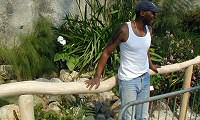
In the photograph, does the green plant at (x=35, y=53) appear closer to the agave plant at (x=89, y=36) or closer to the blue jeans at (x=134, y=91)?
the agave plant at (x=89, y=36)

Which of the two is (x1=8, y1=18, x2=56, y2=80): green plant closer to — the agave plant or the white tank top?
the agave plant

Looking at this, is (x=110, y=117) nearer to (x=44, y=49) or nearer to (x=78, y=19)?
(x=44, y=49)

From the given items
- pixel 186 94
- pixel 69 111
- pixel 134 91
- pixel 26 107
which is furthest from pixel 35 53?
pixel 26 107

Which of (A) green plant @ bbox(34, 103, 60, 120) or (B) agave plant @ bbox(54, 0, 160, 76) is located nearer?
(A) green plant @ bbox(34, 103, 60, 120)

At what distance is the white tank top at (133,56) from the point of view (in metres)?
3.12

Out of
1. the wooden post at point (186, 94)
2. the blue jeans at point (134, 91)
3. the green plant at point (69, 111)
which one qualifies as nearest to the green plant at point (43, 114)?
the green plant at point (69, 111)

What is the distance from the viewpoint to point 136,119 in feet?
11.5

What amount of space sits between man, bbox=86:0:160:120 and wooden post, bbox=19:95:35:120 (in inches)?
20.6

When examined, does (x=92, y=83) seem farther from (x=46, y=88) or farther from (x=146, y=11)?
(x=146, y=11)

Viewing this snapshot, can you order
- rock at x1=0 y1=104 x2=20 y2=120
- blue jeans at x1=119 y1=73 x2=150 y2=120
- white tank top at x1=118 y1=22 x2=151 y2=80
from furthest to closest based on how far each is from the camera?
rock at x1=0 y1=104 x2=20 y2=120 → blue jeans at x1=119 y1=73 x2=150 y2=120 → white tank top at x1=118 y1=22 x2=151 y2=80

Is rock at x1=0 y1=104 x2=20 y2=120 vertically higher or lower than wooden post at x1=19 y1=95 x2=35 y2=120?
lower

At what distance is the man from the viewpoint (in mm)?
3092

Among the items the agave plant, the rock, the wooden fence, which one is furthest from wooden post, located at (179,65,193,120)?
the rock

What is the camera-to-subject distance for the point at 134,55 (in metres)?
3.19
